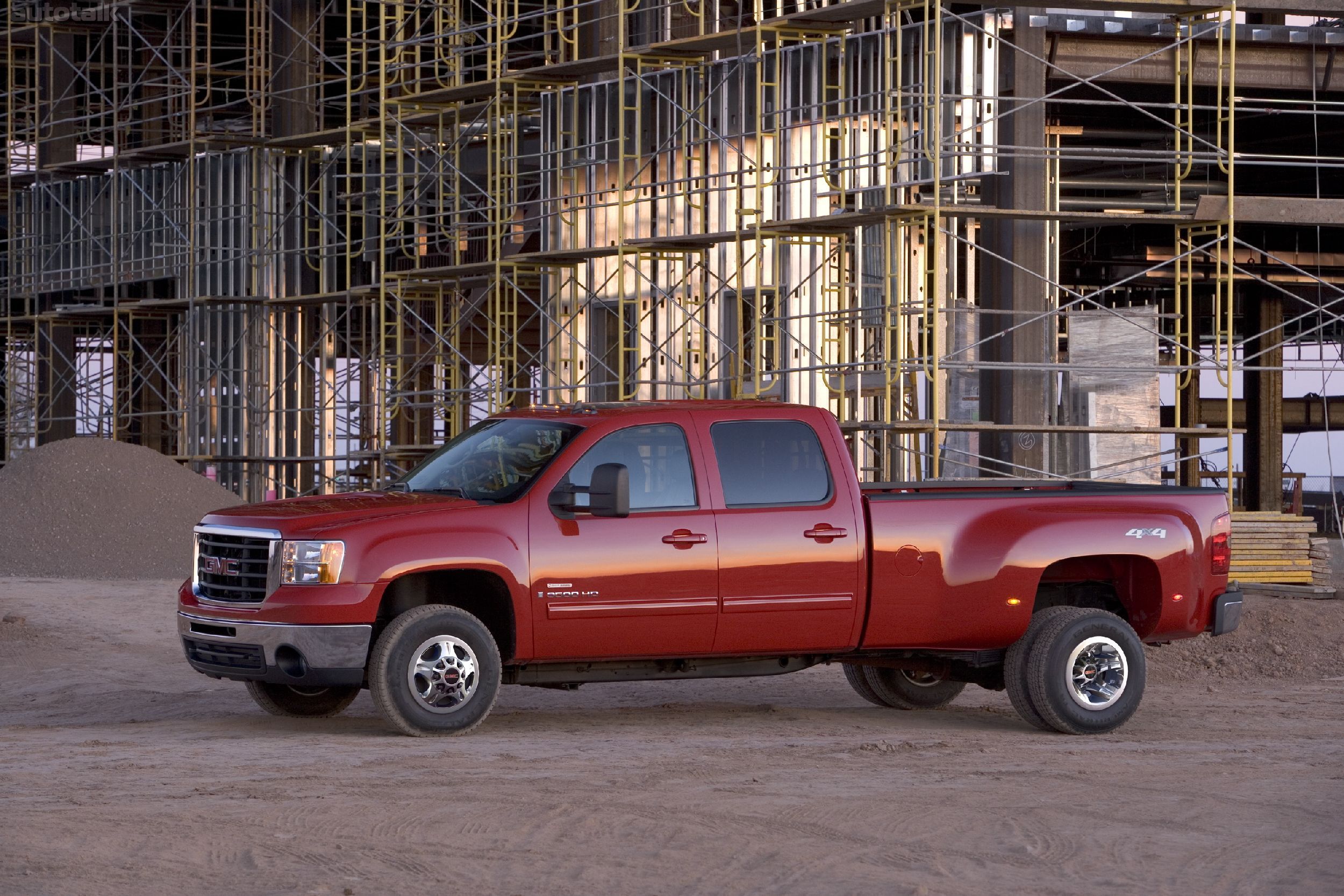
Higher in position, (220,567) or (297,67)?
(297,67)

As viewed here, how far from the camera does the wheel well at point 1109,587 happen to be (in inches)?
463

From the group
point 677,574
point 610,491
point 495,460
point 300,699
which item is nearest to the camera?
point 610,491

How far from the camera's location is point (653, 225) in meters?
25.0

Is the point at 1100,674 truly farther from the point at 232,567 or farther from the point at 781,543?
the point at 232,567

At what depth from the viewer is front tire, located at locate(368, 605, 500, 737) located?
10570mm

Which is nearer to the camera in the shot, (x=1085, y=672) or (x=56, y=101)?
(x=1085, y=672)

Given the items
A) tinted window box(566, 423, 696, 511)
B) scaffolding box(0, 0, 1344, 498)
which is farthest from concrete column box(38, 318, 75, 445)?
tinted window box(566, 423, 696, 511)

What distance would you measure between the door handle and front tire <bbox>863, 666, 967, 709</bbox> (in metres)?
2.41

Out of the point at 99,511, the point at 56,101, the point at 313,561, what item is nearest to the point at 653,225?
the point at 99,511

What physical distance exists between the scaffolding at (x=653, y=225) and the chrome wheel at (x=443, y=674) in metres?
8.59

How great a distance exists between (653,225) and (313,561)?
15.0m

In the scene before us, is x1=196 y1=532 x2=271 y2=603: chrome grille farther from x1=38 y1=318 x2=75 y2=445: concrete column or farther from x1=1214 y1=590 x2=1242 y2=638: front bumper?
x1=38 y1=318 x2=75 y2=445: concrete column

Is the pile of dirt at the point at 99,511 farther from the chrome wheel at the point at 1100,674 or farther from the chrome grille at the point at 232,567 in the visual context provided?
A: the chrome wheel at the point at 1100,674

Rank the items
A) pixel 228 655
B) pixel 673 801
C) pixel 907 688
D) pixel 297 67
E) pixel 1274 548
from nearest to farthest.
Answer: pixel 673 801
pixel 228 655
pixel 907 688
pixel 1274 548
pixel 297 67
